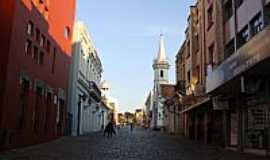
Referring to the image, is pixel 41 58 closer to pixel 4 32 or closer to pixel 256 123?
pixel 4 32

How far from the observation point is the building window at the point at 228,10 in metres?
24.4

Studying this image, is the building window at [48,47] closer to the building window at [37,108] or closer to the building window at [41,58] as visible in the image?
the building window at [41,58]

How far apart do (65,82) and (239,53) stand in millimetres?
16995

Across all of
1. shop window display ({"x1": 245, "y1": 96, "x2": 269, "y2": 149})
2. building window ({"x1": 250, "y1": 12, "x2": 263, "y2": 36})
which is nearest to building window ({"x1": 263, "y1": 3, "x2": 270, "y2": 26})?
building window ({"x1": 250, "y1": 12, "x2": 263, "y2": 36})

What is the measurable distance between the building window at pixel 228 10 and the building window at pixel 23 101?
12095 millimetres

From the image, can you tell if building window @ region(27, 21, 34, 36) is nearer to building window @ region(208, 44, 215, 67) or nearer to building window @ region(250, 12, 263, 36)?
building window @ region(250, 12, 263, 36)

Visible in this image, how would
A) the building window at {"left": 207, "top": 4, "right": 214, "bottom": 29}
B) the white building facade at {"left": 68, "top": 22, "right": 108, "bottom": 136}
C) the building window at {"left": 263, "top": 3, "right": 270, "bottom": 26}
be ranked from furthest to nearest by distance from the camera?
the white building facade at {"left": 68, "top": 22, "right": 108, "bottom": 136}
the building window at {"left": 207, "top": 4, "right": 214, "bottom": 29}
the building window at {"left": 263, "top": 3, "right": 270, "bottom": 26}

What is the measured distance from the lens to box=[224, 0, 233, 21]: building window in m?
24.4

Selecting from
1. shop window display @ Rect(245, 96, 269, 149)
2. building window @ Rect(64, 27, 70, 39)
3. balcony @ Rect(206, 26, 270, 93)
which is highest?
building window @ Rect(64, 27, 70, 39)

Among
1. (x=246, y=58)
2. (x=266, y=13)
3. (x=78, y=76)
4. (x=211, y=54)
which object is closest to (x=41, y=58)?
(x=211, y=54)

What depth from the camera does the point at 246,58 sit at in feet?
52.9

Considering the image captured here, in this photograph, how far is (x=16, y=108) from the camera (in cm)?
1856

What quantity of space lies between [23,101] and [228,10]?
13.0 metres

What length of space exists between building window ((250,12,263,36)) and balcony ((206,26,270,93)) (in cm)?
193
